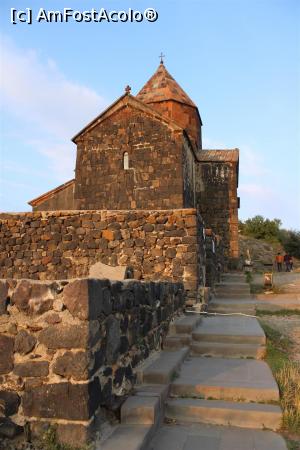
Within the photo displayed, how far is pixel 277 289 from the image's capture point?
13211mm

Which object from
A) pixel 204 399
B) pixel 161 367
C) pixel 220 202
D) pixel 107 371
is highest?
pixel 220 202

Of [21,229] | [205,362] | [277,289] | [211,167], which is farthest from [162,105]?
[205,362]

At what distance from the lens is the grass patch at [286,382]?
3.57 m

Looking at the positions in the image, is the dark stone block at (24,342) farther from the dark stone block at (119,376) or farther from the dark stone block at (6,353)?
the dark stone block at (119,376)

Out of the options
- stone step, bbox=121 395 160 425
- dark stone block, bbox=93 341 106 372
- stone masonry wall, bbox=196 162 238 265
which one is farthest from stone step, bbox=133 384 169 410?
stone masonry wall, bbox=196 162 238 265

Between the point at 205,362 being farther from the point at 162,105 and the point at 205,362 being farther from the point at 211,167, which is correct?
the point at 162,105

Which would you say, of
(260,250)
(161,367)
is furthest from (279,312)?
(260,250)

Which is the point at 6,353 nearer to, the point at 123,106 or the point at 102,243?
the point at 102,243

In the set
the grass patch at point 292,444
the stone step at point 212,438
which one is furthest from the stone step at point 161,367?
the grass patch at point 292,444

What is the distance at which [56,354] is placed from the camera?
2.88 metres

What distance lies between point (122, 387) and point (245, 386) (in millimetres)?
→ 1319

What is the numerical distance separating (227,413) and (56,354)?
1.77 m

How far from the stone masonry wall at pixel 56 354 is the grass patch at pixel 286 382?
5.36 feet

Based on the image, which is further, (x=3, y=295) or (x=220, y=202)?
(x=220, y=202)
